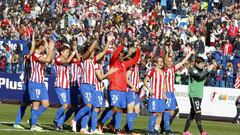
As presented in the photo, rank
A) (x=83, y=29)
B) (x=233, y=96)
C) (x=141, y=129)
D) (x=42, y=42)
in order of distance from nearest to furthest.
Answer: (x=42, y=42) < (x=141, y=129) < (x=233, y=96) < (x=83, y=29)

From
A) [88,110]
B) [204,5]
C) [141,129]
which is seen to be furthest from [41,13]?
[88,110]

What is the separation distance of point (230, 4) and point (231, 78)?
10685mm

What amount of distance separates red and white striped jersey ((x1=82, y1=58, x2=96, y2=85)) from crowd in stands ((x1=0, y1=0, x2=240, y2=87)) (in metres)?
14.7

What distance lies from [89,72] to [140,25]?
22.8 m

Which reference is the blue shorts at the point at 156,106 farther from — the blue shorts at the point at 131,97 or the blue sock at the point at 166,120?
the blue sock at the point at 166,120

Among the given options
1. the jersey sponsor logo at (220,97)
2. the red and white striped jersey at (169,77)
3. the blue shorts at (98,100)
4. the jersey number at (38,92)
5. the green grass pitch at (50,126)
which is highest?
the red and white striped jersey at (169,77)

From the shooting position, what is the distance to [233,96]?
3738cm

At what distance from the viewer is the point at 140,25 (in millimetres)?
46906

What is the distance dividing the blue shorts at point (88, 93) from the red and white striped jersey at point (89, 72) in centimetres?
11

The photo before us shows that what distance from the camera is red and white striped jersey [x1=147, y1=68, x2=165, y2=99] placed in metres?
25.0

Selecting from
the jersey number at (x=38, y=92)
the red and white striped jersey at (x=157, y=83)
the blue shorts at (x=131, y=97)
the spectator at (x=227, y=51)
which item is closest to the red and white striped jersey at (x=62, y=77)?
the jersey number at (x=38, y=92)

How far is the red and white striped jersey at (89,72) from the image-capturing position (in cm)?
2434

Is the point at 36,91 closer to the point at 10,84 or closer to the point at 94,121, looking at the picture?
the point at 94,121

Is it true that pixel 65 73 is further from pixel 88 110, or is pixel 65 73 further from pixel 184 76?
pixel 184 76
